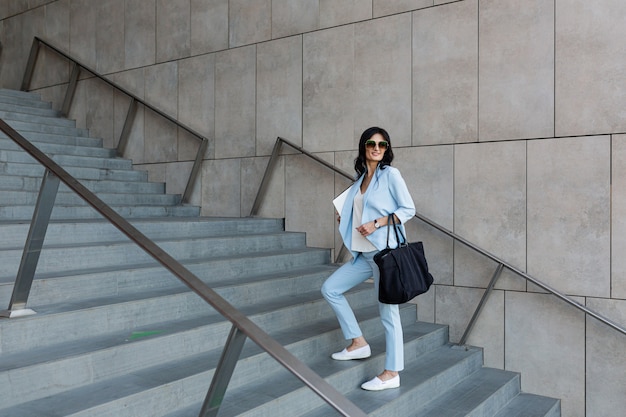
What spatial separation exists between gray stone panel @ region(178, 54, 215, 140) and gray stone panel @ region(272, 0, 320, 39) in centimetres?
108

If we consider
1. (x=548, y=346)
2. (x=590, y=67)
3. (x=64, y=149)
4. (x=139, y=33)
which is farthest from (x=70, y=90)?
(x=548, y=346)

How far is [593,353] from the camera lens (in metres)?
4.70

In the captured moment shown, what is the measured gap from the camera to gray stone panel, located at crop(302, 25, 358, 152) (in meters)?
6.21

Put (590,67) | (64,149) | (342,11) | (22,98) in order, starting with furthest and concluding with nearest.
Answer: (22,98), (64,149), (342,11), (590,67)

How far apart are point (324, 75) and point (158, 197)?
2605 millimetres

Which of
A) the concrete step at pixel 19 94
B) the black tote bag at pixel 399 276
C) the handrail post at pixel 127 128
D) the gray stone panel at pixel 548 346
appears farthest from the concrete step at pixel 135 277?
the concrete step at pixel 19 94

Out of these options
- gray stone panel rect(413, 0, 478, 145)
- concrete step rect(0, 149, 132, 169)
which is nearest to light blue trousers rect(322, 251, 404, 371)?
gray stone panel rect(413, 0, 478, 145)

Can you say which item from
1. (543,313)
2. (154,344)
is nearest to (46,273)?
(154,344)

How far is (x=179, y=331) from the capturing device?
369 cm

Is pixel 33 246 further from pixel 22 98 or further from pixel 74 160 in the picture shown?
pixel 22 98

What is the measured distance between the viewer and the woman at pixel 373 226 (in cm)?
371

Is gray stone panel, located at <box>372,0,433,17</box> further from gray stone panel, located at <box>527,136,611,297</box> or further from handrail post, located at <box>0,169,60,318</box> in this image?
handrail post, located at <box>0,169,60,318</box>

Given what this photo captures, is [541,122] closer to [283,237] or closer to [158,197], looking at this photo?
[283,237]

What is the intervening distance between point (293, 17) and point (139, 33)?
2.75m
